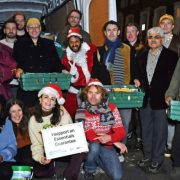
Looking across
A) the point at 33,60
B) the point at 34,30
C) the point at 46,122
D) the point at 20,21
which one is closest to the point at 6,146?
the point at 46,122

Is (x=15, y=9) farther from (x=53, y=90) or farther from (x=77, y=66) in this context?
(x=53, y=90)

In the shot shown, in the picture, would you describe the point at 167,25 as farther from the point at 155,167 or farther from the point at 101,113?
the point at 155,167

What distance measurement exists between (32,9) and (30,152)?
10.2 m

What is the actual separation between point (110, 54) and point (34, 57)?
44.4 inches

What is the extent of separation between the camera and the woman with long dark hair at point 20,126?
9.70 feet

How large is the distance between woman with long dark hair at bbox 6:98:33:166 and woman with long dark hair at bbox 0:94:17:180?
85 mm

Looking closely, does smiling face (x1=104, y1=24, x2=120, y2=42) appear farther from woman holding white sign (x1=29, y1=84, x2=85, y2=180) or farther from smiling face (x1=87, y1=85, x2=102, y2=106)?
woman holding white sign (x1=29, y1=84, x2=85, y2=180)

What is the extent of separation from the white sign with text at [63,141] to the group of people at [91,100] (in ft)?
0.58

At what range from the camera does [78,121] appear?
9.66 feet

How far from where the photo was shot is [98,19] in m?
6.33

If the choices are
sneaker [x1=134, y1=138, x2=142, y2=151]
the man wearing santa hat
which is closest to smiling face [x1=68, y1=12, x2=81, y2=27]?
the man wearing santa hat

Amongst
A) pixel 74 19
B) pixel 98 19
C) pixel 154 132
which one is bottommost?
pixel 154 132

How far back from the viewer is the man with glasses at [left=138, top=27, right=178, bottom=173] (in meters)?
3.11

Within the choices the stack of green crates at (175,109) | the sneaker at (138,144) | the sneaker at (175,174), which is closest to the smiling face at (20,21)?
the sneaker at (138,144)
